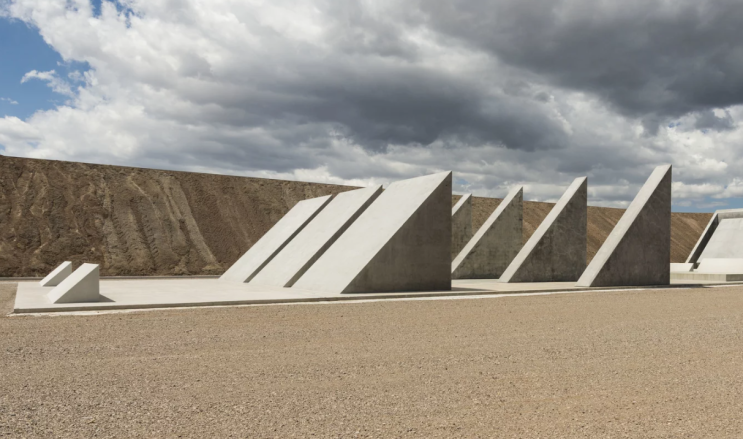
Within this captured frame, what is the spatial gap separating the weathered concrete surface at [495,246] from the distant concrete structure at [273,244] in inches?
219

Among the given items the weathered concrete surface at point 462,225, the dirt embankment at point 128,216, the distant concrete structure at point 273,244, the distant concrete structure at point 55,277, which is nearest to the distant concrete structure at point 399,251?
the distant concrete structure at point 273,244

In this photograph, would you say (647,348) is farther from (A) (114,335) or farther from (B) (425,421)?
(A) (114,335)

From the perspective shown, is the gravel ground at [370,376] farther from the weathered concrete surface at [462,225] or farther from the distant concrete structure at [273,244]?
the weathered concrete surface at [462,225]

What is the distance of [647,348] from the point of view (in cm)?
683

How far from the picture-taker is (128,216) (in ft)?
101

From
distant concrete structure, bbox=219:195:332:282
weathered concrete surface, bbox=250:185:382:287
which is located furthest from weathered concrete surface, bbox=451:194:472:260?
weathered concrete surface, bbox=250:185:382:287

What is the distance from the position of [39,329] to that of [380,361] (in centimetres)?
524

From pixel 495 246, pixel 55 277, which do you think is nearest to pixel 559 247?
pixel 495 246

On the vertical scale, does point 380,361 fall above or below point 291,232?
below

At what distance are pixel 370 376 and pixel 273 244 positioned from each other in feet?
49.6

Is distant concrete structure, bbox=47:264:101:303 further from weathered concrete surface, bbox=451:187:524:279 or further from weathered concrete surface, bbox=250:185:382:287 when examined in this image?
weathered concrete surface, bbox=451:187:524:279

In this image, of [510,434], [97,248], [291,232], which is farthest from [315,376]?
[97,248]

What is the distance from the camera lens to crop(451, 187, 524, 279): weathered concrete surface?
20.5 metres

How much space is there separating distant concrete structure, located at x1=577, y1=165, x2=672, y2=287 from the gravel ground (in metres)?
6.98
